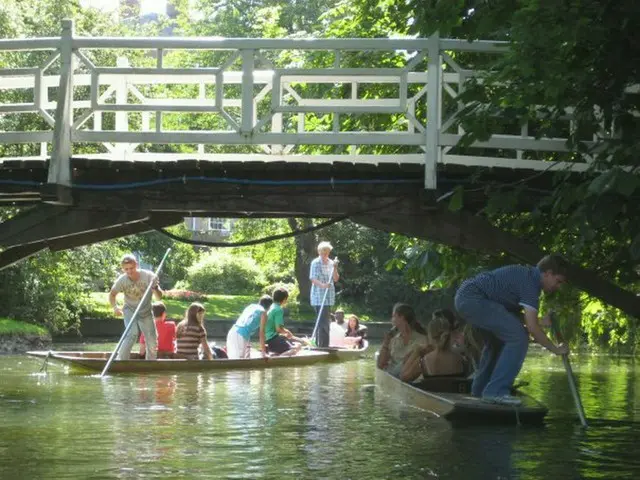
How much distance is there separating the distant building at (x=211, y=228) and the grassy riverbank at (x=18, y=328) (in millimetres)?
26594

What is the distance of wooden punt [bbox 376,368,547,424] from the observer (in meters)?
10.7

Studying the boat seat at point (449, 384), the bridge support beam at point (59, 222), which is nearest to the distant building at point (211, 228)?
the bridge support beam at point (59, 222)

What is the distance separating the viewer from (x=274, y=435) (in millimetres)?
10555

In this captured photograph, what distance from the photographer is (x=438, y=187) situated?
11586 mm

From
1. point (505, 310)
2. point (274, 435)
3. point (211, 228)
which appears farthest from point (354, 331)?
point (211, 228)

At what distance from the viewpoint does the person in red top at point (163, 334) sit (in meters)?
17.7

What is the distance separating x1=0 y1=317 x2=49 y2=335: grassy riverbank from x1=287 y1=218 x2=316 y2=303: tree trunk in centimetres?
1172

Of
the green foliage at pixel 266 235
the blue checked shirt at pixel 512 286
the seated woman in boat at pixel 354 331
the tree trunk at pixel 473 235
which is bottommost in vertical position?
the seated woman in boat at pixel 354 331

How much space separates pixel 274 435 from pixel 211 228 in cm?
4855

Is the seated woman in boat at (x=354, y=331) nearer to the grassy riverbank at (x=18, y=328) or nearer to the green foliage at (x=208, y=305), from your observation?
the grassy riverbank at (x=18, y=328)

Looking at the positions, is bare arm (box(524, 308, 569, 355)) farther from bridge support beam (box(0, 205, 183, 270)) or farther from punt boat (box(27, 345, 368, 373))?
punt boat (box(27, 345, 368, 373))

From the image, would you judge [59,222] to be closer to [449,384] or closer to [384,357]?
[449,384]

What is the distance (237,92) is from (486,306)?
80.8 feet

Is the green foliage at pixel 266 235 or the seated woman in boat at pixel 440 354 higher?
the green foliage at pixel 266 235
